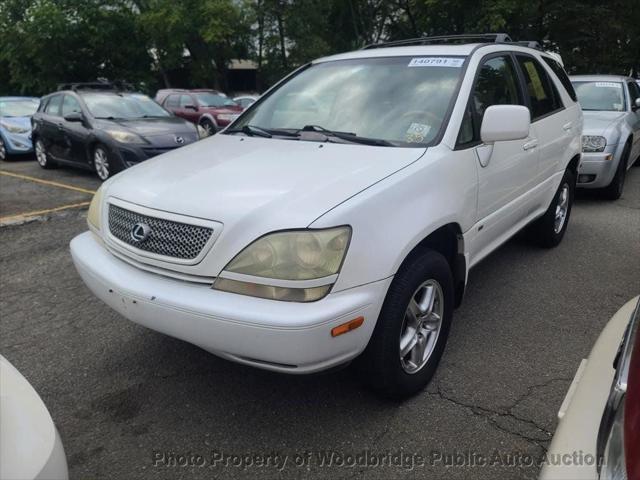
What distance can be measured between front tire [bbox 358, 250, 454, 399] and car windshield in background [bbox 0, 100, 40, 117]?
39.7ft

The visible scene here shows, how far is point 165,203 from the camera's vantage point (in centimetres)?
242

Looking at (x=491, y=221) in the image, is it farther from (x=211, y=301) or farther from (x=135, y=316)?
(x=135, y=316)

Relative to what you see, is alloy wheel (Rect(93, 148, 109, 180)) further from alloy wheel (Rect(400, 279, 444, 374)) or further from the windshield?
alloy wheel (Rect(400, 279, 444, 374))

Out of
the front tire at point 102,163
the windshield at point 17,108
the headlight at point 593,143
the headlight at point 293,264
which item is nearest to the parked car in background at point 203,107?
the windshield at point 17,108

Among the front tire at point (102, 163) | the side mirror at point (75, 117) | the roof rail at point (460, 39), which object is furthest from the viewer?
the side mirror at point (75, 117)

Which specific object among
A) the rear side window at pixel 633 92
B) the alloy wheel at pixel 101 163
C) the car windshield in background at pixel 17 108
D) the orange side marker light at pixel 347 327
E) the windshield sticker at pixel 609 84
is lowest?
the alloy wheel at pixel 101 163

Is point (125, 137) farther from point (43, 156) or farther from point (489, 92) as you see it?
point (489, 92)

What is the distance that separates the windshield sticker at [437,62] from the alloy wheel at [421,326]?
1.42 meters

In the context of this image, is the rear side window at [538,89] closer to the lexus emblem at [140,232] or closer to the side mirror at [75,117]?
the lexus emblem at [140,232]

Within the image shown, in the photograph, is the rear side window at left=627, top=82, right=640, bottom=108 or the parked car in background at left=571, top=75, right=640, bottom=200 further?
the rear side window at left=627, top=82, right=640, bottom=108

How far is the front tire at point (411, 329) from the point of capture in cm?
233

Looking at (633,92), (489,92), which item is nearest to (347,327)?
(489,92)

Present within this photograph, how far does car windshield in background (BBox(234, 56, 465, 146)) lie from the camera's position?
2.96 metres

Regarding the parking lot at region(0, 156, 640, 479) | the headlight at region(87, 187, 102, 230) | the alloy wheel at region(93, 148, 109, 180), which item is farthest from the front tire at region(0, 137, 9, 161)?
the headlight at region(87, 187, 102, 230)
